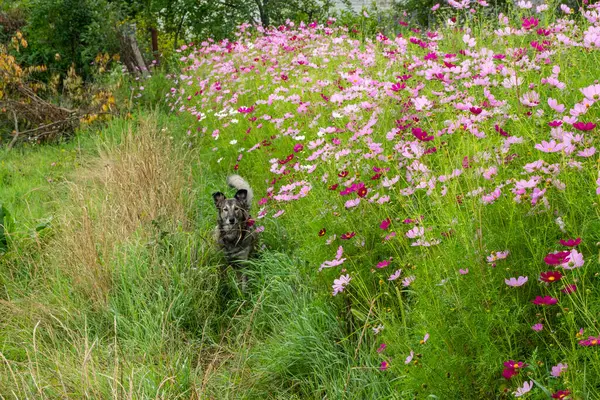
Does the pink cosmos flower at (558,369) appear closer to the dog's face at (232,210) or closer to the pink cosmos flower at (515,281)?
the pink cosmos flower at (515,281)

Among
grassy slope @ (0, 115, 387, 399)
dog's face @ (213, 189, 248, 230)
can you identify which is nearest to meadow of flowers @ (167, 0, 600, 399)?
grassy slope @ (0, 115, 387, 399)

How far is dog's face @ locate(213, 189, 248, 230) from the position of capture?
4199 mm

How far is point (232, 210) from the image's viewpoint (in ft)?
13.8

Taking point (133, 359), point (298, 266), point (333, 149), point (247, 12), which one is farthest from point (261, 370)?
point (247, 12)

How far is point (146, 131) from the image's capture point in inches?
277

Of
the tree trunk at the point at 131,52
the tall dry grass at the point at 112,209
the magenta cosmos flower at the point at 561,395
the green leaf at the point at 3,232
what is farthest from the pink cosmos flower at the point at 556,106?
the tree trunk at the point at 131,52

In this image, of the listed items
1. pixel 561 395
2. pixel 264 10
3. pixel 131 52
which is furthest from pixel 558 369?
pixel 264 10

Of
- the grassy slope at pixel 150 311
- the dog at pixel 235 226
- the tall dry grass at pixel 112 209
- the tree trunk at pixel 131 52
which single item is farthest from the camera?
the tree trunk at pixel 131 52

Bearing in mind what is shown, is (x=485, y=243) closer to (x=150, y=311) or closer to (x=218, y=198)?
(x=150, y=311)

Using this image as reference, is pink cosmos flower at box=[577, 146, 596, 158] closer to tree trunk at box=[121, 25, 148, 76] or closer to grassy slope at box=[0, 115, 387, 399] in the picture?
grassy slope at box=[0, 115, 387, 399]

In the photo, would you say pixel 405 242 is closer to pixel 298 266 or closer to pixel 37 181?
pixel 298 266

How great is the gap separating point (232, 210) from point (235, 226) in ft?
0.39

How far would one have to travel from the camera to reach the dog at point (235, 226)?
4.21 meters

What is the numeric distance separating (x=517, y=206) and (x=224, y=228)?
2.19 m
